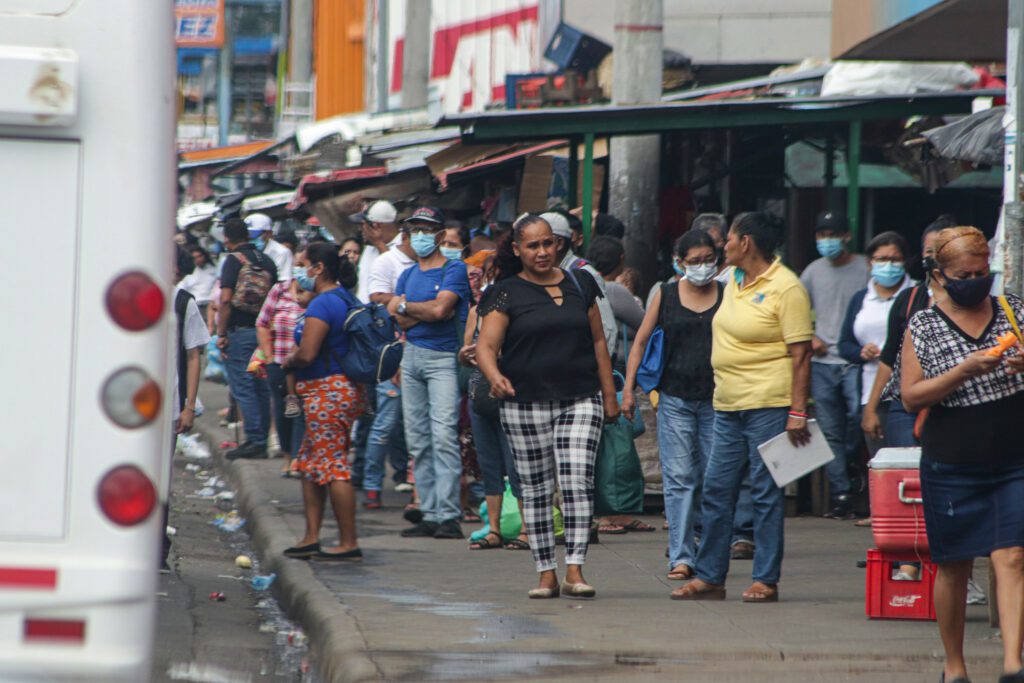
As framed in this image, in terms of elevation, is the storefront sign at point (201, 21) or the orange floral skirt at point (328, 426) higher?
the storefront sign at point (201, 21)

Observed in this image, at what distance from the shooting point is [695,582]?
324 inches

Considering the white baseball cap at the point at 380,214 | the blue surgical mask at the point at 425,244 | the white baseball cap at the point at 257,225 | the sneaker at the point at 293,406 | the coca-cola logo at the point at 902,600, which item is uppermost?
the white baseball cap at the point at 257,225

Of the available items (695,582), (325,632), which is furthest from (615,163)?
(325,632)

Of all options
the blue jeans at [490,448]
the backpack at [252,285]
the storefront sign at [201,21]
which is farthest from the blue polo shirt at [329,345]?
the storefront sign at [201,21]

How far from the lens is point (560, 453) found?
26.8 feet

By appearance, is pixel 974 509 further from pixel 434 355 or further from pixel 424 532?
pixel 424 532

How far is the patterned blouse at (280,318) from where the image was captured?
42.2ft

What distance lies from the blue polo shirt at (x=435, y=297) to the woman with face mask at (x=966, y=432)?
14.2 ft

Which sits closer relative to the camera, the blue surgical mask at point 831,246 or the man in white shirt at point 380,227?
the blue surgical mask at point 831,246

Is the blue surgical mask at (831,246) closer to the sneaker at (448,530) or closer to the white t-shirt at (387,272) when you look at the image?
the white t-shirt at (387,272)

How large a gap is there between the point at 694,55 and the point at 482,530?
35.4 feet

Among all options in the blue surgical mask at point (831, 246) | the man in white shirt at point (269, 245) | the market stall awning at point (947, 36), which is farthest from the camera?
the man in white shirt at point (269, 245)

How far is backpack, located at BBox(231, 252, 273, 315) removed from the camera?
14242mm

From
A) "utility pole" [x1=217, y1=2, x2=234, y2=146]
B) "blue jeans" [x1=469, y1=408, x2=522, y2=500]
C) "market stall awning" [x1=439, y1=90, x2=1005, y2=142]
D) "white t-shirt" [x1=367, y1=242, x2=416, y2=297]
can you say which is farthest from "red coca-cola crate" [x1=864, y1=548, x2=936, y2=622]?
"utility pole" [x1=217, y1=2, x2=234, y2=146]
